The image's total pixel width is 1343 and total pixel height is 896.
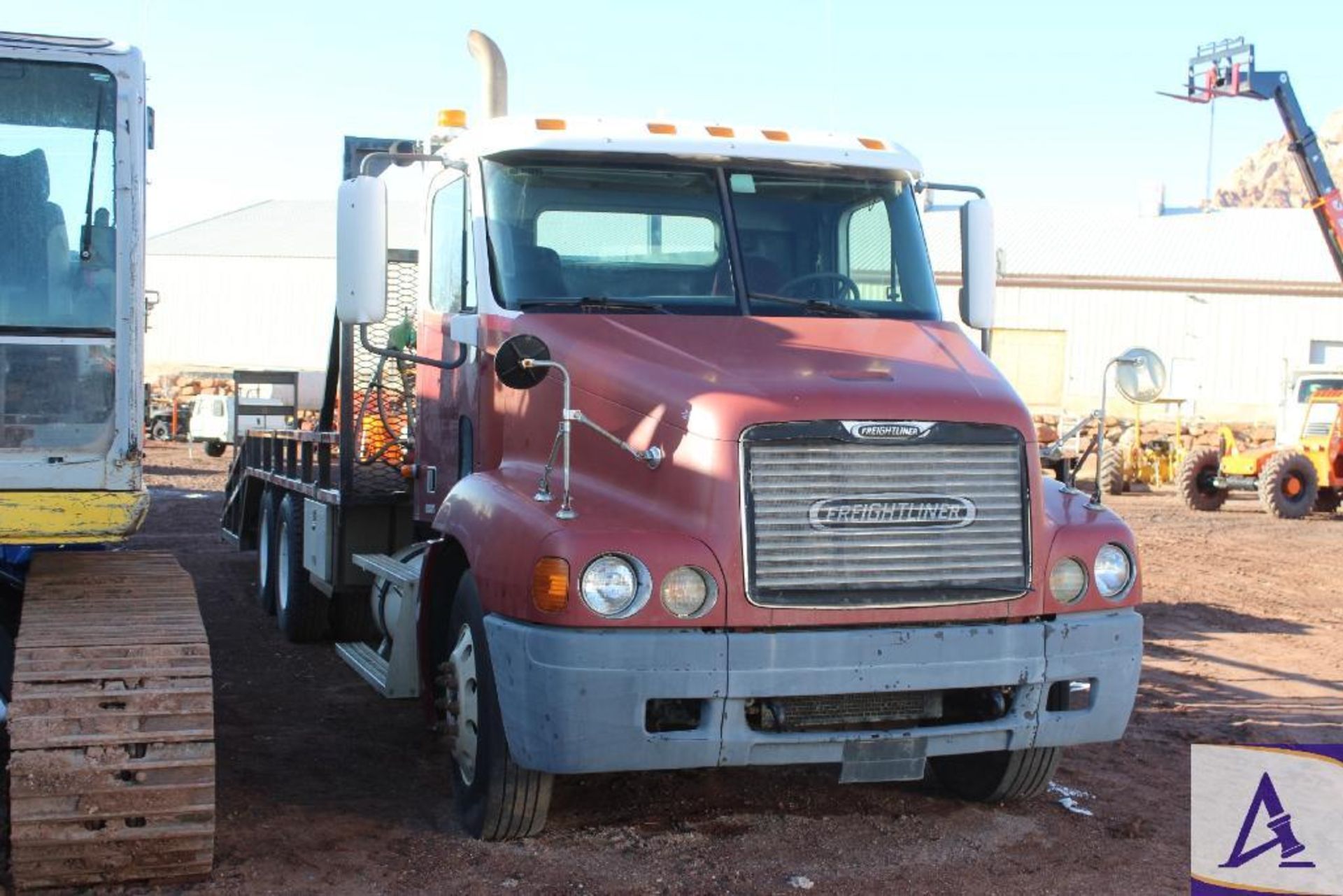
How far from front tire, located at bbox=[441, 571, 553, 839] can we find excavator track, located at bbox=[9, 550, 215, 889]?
960 mm

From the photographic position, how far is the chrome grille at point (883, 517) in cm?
533

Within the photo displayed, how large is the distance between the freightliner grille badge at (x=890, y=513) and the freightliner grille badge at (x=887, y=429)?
0.66ft

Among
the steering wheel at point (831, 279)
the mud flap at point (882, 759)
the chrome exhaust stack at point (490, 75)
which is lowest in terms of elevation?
the mud flap at point (882, 759)

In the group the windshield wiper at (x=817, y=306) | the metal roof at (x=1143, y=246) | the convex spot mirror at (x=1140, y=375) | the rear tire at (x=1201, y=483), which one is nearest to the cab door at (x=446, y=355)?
the windshield wiper at (x=817, y=306)

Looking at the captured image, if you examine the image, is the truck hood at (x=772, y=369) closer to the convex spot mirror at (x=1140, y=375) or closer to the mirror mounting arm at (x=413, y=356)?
the mirror mounting arm at (x=413, y=356)

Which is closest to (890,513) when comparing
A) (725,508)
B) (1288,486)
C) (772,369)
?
(725,508)

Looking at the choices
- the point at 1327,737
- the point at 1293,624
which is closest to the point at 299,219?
the point at 1293,624

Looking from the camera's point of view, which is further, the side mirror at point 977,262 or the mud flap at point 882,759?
the side mirror at point 977,262

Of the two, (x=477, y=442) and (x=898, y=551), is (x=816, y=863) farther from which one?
(x=477, y=442)

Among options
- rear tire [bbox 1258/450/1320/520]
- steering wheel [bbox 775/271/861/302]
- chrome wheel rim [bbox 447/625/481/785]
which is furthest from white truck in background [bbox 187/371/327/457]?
rear tire [bbox 1258/450/1320/520]

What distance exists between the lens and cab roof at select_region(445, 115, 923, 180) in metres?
6.63

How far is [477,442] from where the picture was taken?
6828 mm

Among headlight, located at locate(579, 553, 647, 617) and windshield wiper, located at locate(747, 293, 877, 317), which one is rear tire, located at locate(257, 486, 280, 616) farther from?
headlight, located at locate(579, 553, 647, 617)

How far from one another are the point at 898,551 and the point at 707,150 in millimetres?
2160
